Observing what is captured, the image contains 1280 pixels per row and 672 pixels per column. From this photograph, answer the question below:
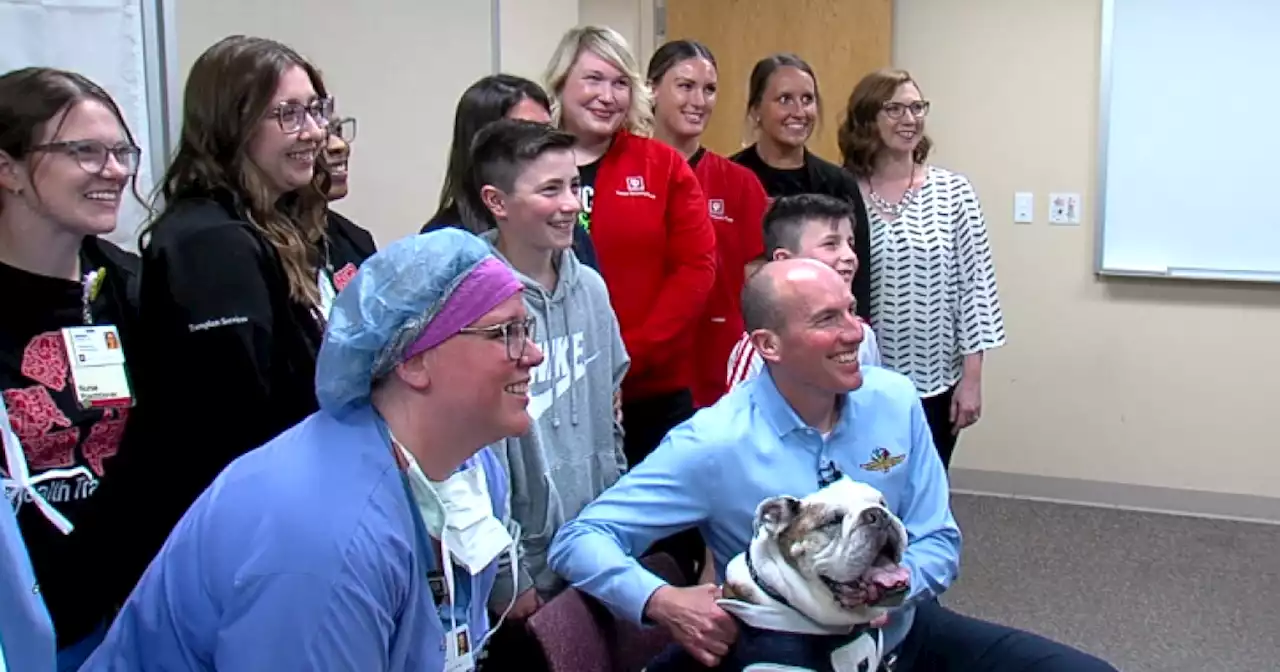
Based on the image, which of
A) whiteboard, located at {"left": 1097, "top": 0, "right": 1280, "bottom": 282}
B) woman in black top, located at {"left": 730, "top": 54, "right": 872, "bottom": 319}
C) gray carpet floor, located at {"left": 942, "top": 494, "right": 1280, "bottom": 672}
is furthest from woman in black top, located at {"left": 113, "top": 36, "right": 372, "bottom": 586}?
whiteboard, located at {"left": 1097, "top": 0, "right": 1280, "bottom": 282}

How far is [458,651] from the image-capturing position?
4.80ft

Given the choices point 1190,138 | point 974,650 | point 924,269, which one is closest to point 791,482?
point 974,650

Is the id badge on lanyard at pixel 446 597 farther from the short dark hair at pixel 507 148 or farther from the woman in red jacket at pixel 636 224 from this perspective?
the woman in red jacket at pixel 636 224

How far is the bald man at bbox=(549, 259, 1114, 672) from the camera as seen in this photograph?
1854 mm

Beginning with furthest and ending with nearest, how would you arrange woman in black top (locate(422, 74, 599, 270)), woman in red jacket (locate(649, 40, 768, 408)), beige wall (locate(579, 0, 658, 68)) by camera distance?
1. beige wall (locate(579, 0, 658, 68))
2. woman in red jacket (locate(649, 40, 768, 408))
3. woman in black top (locate(422, 74, 599, 270))

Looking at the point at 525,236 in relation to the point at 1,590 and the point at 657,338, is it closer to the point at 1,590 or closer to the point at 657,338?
the point at 657,338

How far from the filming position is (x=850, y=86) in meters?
4.69

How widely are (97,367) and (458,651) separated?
0.75 metres

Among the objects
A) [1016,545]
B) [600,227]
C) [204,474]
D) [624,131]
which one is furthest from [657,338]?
[1016,545]

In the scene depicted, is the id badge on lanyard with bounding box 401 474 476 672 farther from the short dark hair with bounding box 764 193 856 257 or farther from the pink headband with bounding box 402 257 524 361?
the short dark hair with bounding box 764 193 856 257

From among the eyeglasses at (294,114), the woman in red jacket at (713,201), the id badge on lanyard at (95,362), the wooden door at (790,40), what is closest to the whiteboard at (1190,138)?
the wooden door at (790,40)

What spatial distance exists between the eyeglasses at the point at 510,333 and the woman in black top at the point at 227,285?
576 millimetres

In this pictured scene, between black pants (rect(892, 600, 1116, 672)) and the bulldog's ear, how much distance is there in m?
0.37

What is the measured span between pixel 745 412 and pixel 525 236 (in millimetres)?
532
